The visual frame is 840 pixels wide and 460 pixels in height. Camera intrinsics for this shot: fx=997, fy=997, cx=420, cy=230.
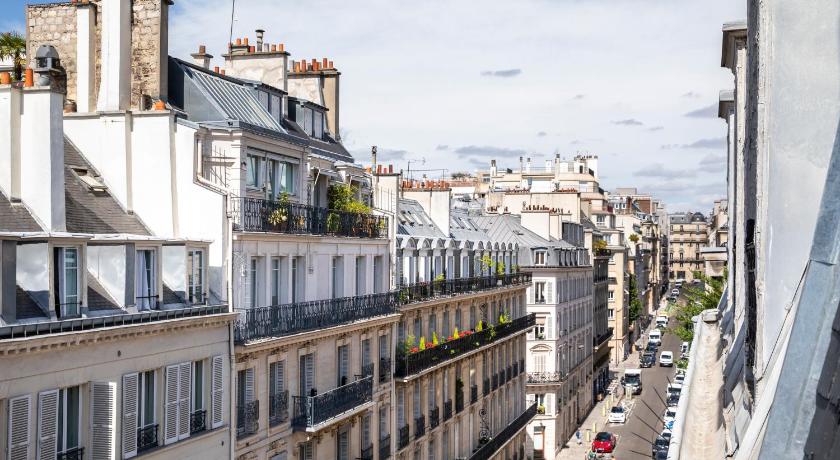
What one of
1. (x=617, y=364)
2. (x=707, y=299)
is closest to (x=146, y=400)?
(x=707, y=299)

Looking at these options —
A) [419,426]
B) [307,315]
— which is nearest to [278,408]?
[307,315]

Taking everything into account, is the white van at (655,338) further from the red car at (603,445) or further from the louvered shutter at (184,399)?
the louvered shutter at (184,399)

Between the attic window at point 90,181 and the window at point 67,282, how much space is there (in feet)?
16.7

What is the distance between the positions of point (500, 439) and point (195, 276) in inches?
1229

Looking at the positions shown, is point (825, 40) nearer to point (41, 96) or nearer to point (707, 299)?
point (41, 96)

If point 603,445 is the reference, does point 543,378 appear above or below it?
above

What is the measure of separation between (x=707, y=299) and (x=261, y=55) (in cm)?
1645

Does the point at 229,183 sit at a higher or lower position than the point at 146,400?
higher

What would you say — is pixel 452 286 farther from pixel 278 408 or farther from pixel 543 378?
pixel 543 378

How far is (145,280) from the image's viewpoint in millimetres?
19016

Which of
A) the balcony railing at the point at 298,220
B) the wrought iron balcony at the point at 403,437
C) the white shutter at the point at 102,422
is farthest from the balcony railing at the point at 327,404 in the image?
the white shutter at the point at 102,422

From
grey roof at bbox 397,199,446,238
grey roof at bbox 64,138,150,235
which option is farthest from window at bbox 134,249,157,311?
grey roof at bbox 397,199,446,238

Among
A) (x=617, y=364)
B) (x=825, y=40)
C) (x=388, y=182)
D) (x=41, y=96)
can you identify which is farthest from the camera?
(x=617, y=364)

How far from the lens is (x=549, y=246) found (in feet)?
216
